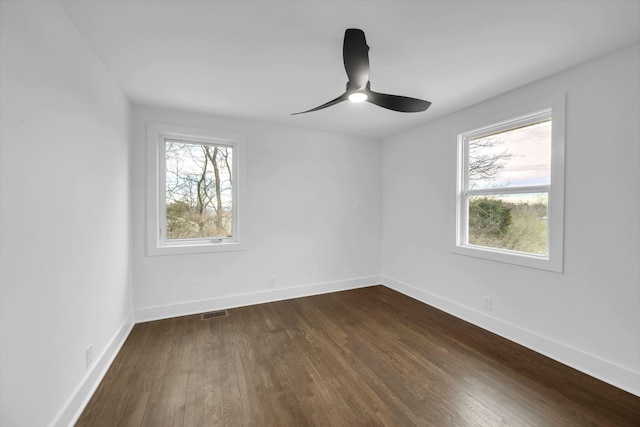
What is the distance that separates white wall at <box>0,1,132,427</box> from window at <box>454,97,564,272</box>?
139 inches

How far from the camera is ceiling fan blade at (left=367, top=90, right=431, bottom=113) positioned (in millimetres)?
1902

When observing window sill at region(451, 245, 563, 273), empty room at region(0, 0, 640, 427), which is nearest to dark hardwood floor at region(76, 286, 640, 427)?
empty room at region(0, 0, 640, 427)

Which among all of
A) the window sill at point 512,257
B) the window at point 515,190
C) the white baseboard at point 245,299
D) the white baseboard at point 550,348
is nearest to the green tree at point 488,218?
the window at point 515,190

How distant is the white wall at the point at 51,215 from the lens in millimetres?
1119

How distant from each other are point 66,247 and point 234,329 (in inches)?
66.5

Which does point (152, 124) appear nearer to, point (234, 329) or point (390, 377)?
point (234, 329)

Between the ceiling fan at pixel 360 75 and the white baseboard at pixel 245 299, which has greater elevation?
the ceiling fan at pixel 360 75

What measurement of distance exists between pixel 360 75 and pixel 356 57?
127 mm

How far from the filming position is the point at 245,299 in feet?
11.2

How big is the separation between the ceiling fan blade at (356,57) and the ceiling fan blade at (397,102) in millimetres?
154

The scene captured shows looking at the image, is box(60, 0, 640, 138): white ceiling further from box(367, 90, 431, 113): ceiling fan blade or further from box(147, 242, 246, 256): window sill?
box(147, 242, 246, 256): window sill

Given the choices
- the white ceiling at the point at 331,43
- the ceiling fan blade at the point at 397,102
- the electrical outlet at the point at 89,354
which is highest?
the white ceiling at the point at 331,43

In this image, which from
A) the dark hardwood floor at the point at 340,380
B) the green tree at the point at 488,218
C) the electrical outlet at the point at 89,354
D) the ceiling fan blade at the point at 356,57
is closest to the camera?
the ceiling fan blade at the point at 356,57

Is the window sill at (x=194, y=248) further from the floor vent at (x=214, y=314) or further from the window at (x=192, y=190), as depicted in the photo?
the floor vent at (x=214, y=314)
